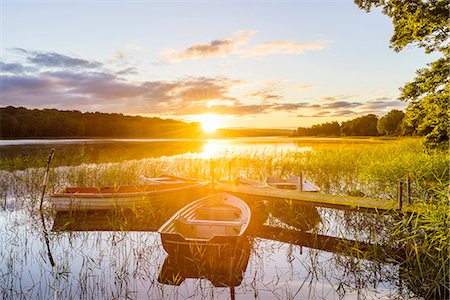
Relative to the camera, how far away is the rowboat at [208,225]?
7770 millimetres

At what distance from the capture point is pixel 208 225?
912 centimetres

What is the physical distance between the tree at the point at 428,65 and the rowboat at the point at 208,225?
9.83 metres

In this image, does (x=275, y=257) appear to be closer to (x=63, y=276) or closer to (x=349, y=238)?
(x=349, y=238)

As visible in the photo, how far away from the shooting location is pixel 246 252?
29.7 feet

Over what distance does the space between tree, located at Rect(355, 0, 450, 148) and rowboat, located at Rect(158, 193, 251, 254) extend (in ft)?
32.3

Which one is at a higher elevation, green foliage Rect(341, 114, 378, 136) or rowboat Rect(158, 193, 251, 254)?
green foliage Rect(341, 114, 378, 136)

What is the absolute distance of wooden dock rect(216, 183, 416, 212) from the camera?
A: 9781 millimetres

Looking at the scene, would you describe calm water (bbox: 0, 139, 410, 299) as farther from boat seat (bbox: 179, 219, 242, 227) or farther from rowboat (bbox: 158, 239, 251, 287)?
boat seat (bbox: 179, 219, 242, 227)

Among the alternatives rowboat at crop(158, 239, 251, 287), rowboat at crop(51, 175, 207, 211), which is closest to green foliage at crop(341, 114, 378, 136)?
rowboat at crop(51, 175, 207, 211)

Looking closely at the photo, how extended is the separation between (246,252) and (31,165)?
1689 cm

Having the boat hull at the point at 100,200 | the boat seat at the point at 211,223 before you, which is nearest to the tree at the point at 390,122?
the boat hull at the point at 100,200

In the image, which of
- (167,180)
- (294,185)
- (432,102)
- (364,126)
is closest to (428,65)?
(432,102)

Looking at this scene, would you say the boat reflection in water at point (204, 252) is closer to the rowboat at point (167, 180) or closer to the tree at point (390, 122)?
the rowboat at point (167, 180)

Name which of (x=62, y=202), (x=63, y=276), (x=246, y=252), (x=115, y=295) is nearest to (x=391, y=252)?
(x=246, y=252)
